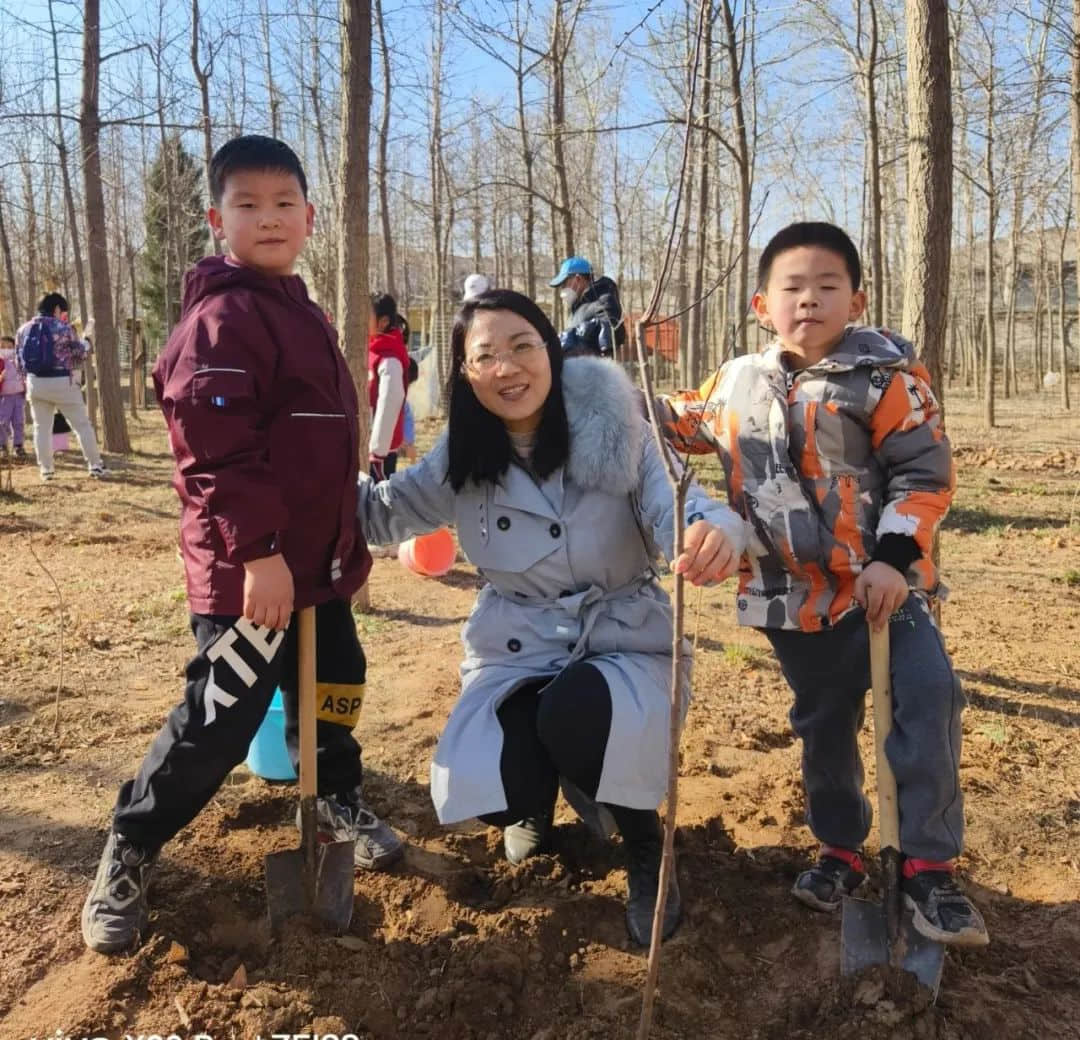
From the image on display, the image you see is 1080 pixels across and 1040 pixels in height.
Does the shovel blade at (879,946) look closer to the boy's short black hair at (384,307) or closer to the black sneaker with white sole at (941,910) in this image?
the black sneaker with white sole at (941,910)

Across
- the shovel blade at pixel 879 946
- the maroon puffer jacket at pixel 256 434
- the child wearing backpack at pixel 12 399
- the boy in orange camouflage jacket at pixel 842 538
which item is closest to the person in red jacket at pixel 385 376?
the maroon puffer jacket at pixel 256 434

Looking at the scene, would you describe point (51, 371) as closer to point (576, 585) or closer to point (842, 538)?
point (576, 585)

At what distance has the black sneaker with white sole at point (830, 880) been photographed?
2.21 meters

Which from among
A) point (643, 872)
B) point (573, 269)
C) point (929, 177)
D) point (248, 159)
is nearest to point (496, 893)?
point (643, 872)

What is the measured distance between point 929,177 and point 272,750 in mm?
3020

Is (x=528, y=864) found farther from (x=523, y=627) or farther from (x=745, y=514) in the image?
(x=745, y=514)

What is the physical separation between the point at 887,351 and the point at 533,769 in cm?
125

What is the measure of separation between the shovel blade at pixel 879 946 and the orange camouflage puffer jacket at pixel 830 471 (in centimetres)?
62

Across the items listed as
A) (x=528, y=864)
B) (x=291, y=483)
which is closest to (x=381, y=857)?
(x=528, y=864)

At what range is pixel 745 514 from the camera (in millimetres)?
2178

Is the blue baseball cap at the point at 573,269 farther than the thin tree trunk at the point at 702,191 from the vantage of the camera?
No

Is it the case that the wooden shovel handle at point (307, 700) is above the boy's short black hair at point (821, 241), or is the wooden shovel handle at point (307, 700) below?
below

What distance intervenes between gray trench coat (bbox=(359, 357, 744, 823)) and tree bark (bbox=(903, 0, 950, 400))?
5.26ft

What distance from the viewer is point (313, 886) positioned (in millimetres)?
2170
